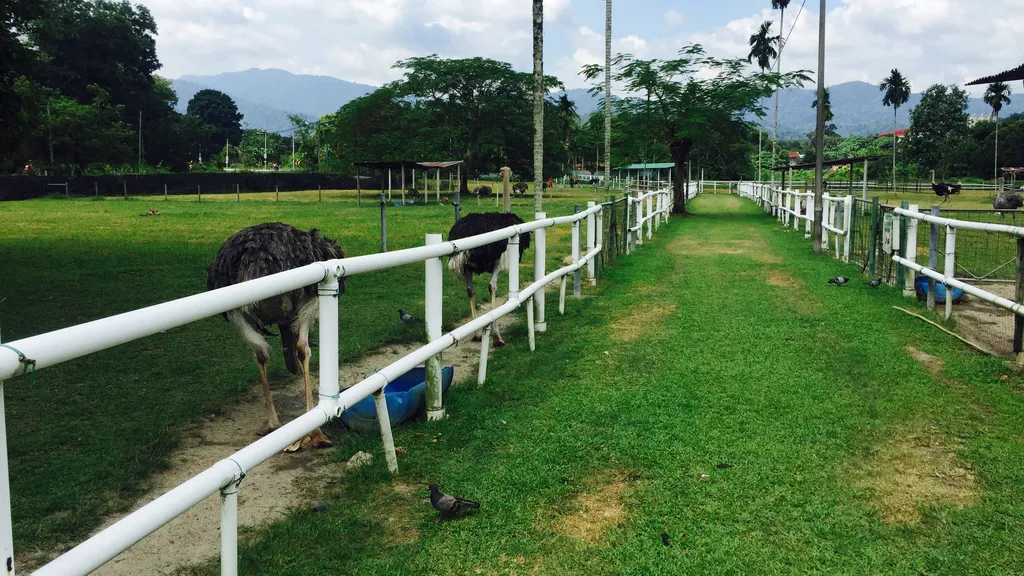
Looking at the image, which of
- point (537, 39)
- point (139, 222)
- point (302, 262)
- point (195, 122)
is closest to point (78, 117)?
point (195, 122)

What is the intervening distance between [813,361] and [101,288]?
947 cm

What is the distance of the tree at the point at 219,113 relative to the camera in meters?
115

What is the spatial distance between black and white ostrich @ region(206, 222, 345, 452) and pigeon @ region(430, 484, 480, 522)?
4.37ft

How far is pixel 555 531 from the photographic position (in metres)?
3.63

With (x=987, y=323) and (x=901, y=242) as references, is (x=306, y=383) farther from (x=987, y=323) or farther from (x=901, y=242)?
(x=901, y=242)

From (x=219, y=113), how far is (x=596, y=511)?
123471mm

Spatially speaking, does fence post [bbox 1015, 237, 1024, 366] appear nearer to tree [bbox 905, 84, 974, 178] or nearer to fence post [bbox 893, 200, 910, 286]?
fence post [bbox 893, 200, 910, 286]

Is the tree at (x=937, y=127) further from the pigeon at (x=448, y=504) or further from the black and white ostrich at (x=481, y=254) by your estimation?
the pigeon at (x=448, y=504)

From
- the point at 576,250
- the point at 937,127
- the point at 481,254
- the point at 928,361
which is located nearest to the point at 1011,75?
the point at 928,361

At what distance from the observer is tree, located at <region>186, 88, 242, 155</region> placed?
115312 millimetres

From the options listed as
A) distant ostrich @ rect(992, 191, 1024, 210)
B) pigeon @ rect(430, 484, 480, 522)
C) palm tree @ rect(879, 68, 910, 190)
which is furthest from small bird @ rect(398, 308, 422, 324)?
palm tree @ rect(879, 68, 910, 190)

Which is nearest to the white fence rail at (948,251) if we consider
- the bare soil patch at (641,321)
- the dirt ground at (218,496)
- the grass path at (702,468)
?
the grass path at (702,468)

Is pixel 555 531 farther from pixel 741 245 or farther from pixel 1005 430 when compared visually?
pixel 741 245

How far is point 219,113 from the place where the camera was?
11669 cm
